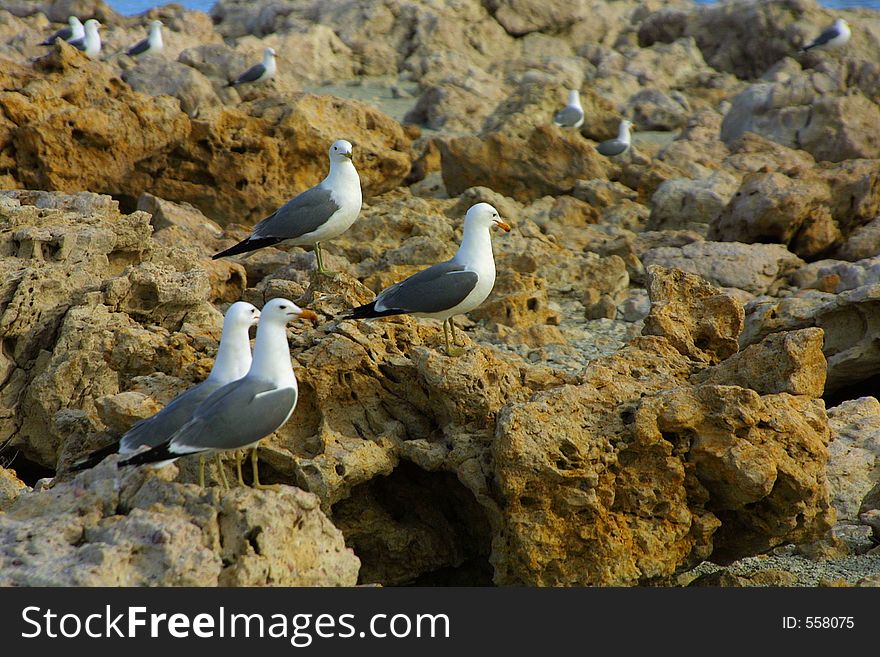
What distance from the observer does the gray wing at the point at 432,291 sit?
24.8 feet

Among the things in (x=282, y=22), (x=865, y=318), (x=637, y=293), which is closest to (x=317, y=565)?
(x=865, y=318)

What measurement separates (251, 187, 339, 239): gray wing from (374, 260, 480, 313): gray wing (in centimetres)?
184

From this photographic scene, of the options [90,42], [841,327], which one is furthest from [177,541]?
[90,42]

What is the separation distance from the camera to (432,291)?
7.82 metres

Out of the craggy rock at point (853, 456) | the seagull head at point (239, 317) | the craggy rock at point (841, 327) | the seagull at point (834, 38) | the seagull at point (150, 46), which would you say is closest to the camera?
the seagull head at point (239, 317)

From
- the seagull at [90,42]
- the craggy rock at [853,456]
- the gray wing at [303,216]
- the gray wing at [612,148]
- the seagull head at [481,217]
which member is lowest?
the craggy rock at [853,456]

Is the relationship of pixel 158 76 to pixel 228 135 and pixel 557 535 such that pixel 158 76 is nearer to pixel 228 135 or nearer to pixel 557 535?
pixel 228 135

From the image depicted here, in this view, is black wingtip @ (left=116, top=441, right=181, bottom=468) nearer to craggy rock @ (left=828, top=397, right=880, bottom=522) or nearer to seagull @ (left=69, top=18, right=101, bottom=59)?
craggy rock @ (left=828, top=397, right=880, bottom=522)

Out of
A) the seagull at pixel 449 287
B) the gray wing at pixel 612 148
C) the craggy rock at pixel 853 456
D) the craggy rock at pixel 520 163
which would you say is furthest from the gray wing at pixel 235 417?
the gray wing at pixel 612 148

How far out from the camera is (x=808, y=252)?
1498 cm

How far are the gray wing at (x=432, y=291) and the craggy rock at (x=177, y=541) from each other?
2.58 meters

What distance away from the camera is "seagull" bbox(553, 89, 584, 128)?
20844 mm

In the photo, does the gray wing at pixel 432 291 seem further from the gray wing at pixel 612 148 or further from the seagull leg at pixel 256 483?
the gray wing at pixel 612 148
